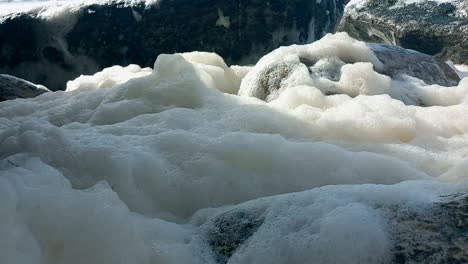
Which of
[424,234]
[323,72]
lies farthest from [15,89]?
[424,234]

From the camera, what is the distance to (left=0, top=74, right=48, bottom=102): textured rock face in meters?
5.42

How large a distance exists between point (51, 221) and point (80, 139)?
119 centimetres

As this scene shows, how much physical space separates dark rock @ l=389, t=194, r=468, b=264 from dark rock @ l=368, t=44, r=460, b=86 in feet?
12.2

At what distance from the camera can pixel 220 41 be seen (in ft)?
31.0

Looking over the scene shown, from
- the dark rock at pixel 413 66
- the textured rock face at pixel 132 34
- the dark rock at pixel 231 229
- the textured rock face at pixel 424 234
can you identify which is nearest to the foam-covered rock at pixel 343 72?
the dark rock at pixel 413 66

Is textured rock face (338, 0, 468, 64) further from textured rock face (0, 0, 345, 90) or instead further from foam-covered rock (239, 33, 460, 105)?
foam-covered rock (239, 33, 460, 105)

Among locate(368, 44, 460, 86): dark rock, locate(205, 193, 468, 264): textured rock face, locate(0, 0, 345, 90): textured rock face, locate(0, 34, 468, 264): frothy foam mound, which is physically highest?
locate(205, 193, 468, 264): textured rock face

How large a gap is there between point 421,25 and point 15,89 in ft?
21.3

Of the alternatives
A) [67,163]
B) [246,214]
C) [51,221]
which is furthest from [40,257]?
[67,163]

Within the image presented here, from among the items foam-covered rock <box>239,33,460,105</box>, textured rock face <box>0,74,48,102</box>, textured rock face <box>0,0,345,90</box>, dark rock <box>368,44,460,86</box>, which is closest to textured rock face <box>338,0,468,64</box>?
textured rock face <box>0,0,345,90</box>

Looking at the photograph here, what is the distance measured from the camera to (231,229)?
2.11 metres

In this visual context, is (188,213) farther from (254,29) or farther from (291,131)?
(254,29)

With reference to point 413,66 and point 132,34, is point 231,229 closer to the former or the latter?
point 413,66

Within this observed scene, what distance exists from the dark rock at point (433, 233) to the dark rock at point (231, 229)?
1.80ft
